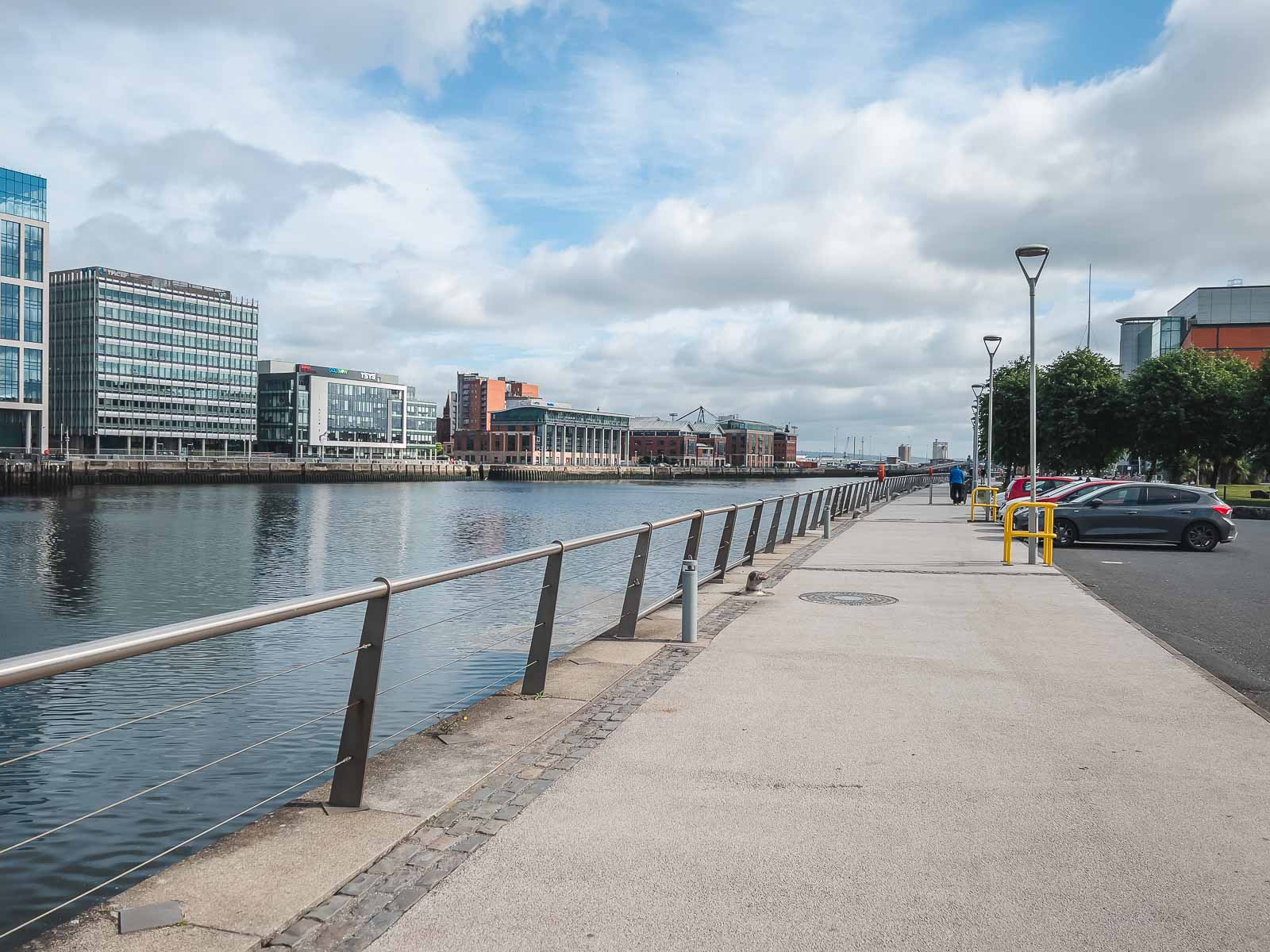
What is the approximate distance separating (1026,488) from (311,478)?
345 feet

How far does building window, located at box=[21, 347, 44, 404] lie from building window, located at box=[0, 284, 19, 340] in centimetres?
242

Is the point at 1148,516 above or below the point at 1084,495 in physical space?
below

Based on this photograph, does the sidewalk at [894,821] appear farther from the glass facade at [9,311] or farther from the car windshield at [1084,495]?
the glass facade at [9,311]

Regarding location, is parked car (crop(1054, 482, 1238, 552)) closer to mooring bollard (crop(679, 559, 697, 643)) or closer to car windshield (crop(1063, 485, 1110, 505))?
car windshield (crop(1063, 485, 1110, 505))

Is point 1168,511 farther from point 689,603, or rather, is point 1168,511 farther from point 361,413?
point 361,413

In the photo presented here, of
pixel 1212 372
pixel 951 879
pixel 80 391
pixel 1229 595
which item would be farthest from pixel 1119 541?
pixel 80 391

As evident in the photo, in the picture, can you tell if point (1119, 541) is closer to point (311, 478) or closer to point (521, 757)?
point (521, 757)

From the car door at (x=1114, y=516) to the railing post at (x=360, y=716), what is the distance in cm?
2217

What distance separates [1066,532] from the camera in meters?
24.1

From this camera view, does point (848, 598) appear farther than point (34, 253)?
No

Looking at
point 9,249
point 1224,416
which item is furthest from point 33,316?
point 1224,416

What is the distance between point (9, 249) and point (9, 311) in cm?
572

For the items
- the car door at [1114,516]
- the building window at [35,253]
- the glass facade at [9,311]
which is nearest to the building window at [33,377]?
the glass facade at [9,311]

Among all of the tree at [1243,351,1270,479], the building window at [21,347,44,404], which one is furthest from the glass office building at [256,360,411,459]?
the tree at [1243,351,1270,479]
